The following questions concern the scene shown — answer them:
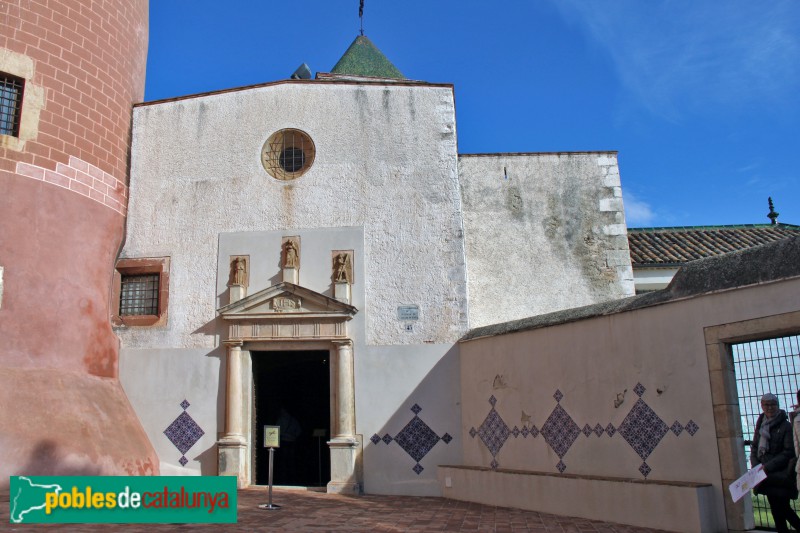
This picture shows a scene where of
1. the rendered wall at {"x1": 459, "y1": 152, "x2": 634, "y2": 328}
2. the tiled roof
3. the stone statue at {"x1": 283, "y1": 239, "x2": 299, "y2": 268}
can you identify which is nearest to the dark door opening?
the stone statue at {"x1": 283, "y1": 239, "x2": 299, "y2": 268}

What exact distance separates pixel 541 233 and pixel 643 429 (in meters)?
4.97

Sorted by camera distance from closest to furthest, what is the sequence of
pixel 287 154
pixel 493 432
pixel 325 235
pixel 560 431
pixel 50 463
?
pixel 560 431 < pixel 50 463 < pixel 493 432 < pixel 325 235 < pixel 287 154

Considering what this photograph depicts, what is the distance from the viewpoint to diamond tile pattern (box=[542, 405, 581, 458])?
8.32 meters

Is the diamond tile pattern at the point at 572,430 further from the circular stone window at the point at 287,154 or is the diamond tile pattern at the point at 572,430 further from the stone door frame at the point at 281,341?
the circular stone window at the point at 287,154

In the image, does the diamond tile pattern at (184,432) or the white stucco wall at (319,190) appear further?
the white stucco wall at (319,190)

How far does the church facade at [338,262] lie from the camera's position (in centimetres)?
1035

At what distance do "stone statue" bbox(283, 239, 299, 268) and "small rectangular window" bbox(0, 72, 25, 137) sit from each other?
394 centimetres

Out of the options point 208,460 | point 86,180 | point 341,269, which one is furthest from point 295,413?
point 86,180

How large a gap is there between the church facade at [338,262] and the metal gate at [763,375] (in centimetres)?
434

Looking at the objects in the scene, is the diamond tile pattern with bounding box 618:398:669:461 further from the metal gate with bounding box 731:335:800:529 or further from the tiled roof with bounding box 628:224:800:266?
the tiled roof with bounding box 628:224:800:266

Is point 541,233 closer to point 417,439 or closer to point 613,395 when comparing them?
point 417,439

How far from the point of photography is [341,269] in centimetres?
1069

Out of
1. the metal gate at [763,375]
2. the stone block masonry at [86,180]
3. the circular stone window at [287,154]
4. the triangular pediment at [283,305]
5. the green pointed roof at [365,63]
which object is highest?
the green pointed roof at [365,63]

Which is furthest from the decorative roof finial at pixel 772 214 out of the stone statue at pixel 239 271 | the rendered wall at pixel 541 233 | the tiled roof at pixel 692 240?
the stone statue at pixel 239 271
